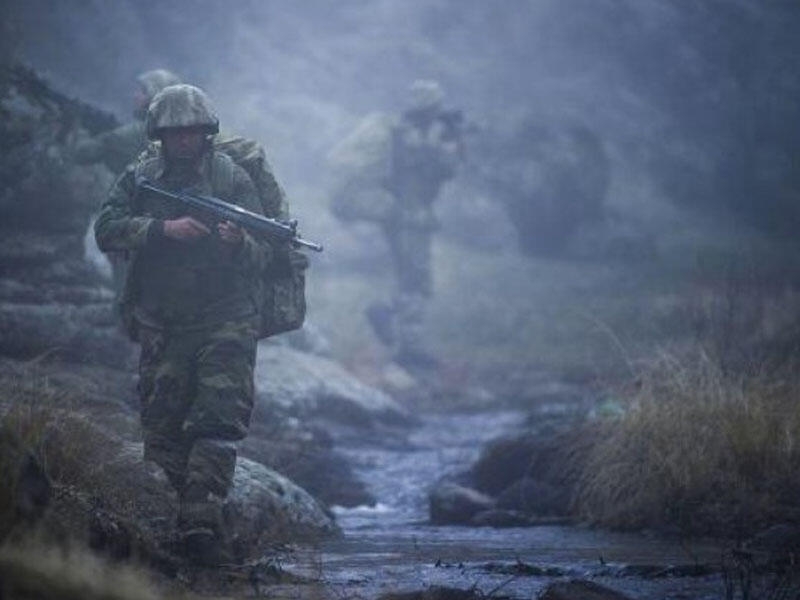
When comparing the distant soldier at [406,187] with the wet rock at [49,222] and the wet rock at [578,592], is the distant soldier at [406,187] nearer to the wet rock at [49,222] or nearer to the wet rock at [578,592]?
the wet rock at [49,222]

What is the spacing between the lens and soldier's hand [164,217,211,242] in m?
4.69

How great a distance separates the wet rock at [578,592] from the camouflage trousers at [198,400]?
1567mm

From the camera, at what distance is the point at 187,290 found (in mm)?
4859

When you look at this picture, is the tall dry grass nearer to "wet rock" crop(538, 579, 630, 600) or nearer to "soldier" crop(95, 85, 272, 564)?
"wet rock" crop(538, 579, 630, 600)

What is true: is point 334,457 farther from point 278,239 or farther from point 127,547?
point 127,547

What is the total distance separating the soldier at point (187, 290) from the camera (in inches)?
185

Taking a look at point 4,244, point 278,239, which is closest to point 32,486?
point 278,239

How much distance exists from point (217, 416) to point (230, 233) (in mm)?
829

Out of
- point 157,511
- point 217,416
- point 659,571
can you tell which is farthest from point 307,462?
point 659,571

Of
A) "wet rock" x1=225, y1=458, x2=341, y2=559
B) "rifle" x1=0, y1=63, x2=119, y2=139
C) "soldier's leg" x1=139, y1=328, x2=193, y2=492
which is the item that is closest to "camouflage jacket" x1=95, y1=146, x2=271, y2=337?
"soldier's leg" x1=139, y1=328, x2=193, y2=492

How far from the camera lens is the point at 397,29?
77.9 feet

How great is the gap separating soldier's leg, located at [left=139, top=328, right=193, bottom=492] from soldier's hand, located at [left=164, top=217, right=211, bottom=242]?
19.5 inches

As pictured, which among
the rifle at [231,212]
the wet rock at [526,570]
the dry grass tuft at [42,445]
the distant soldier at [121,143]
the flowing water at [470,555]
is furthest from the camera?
the distant soldier at [121,143]

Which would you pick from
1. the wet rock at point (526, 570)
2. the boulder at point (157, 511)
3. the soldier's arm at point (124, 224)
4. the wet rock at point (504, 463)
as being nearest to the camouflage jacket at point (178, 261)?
the soldier's arm at point (124, 224)
